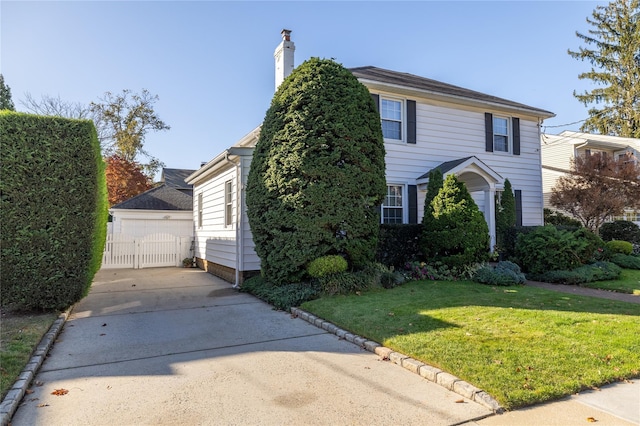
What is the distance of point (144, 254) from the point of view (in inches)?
583

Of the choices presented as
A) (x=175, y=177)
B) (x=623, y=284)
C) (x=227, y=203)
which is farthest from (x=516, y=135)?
(x=175, y=177)

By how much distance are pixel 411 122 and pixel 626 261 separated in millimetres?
7901

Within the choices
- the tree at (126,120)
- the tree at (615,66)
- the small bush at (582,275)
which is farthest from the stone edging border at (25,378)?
the tree at (615,66)

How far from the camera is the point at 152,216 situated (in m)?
17.5

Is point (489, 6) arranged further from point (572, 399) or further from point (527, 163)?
point (572, 399)

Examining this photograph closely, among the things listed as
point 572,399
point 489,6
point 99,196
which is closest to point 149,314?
point 99,196

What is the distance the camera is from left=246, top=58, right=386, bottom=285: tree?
7.54 meters

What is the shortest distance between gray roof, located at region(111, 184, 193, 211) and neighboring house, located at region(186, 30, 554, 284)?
4.60 meters

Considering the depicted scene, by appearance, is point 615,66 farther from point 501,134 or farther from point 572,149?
point 501,134

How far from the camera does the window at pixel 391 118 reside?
1172 cm

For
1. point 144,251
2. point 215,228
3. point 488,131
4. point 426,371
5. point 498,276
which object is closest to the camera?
point 426,371

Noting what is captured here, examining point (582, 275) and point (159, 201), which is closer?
point (582, 275)

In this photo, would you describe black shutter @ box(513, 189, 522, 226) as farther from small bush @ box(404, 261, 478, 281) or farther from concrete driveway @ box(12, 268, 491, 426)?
concrete driveway @ box(12, 268, 491, 426)

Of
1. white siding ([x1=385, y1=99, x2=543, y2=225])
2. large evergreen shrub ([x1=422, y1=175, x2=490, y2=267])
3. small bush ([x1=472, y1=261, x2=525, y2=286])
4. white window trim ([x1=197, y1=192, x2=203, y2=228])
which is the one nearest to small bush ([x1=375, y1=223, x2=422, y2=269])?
large evergreen shrub ([x1=422, y1=175, x2=490, y2=267])
